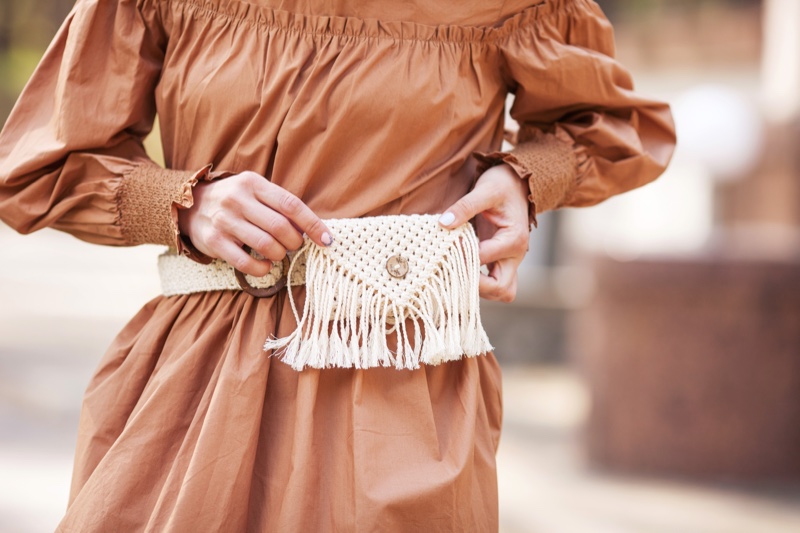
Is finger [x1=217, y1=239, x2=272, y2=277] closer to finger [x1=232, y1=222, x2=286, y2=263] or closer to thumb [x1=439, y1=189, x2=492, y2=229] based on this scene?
finger [x1=232, y1=222, x2=286, y2=263]

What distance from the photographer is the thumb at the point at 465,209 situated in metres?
1.55

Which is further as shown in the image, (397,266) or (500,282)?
(500,282)

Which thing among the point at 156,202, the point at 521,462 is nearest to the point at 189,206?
the point at 156,202

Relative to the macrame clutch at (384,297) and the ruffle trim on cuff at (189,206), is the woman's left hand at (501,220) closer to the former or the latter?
the macrame clutch at (384,297)

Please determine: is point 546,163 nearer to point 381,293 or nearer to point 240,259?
point 381,293

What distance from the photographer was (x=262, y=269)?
4.93 feet

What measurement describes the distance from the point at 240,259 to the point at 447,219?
353mm

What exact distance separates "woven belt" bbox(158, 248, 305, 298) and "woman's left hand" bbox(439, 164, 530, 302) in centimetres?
32

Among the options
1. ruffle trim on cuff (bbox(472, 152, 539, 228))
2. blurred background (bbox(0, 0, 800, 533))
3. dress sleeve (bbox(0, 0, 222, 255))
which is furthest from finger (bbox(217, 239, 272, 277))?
blurred background (bbox(0, 0, 800, 533))

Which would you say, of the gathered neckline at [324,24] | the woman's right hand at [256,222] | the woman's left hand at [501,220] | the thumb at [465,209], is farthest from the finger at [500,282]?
the gathered neckline at [324,24]

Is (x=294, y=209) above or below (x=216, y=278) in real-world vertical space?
above

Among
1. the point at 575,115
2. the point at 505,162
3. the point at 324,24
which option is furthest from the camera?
the point at 575,115

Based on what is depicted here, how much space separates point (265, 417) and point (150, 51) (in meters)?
0.69

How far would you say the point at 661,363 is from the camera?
5.27m
